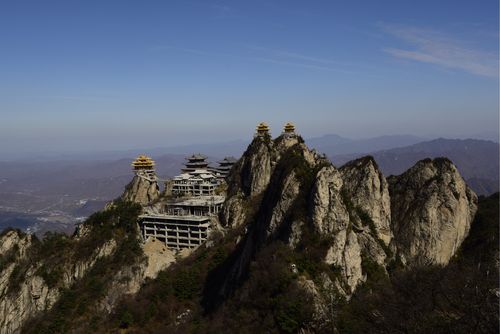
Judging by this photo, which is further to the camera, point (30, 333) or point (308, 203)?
point (30, 333)

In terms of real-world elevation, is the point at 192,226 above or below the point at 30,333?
above

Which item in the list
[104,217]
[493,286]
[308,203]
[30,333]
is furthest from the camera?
[104,217]

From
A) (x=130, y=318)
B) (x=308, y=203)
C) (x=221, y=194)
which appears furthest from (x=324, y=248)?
(x=221, y=194)

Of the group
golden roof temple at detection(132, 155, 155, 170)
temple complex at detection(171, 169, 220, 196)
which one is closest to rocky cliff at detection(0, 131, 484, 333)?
temple complex at detection(171, 169, 220, 196)

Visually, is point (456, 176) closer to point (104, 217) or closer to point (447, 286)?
point (447, 286)

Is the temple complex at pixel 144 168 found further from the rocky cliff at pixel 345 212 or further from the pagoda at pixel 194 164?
the rocky cliff at pixel 345 212

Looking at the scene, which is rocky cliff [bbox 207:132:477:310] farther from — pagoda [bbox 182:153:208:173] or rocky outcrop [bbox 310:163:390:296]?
pagoda [bbox 182:153:208:173]

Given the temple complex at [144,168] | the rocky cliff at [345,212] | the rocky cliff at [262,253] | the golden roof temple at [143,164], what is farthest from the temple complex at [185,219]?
the golden roof temple at [143,164]
